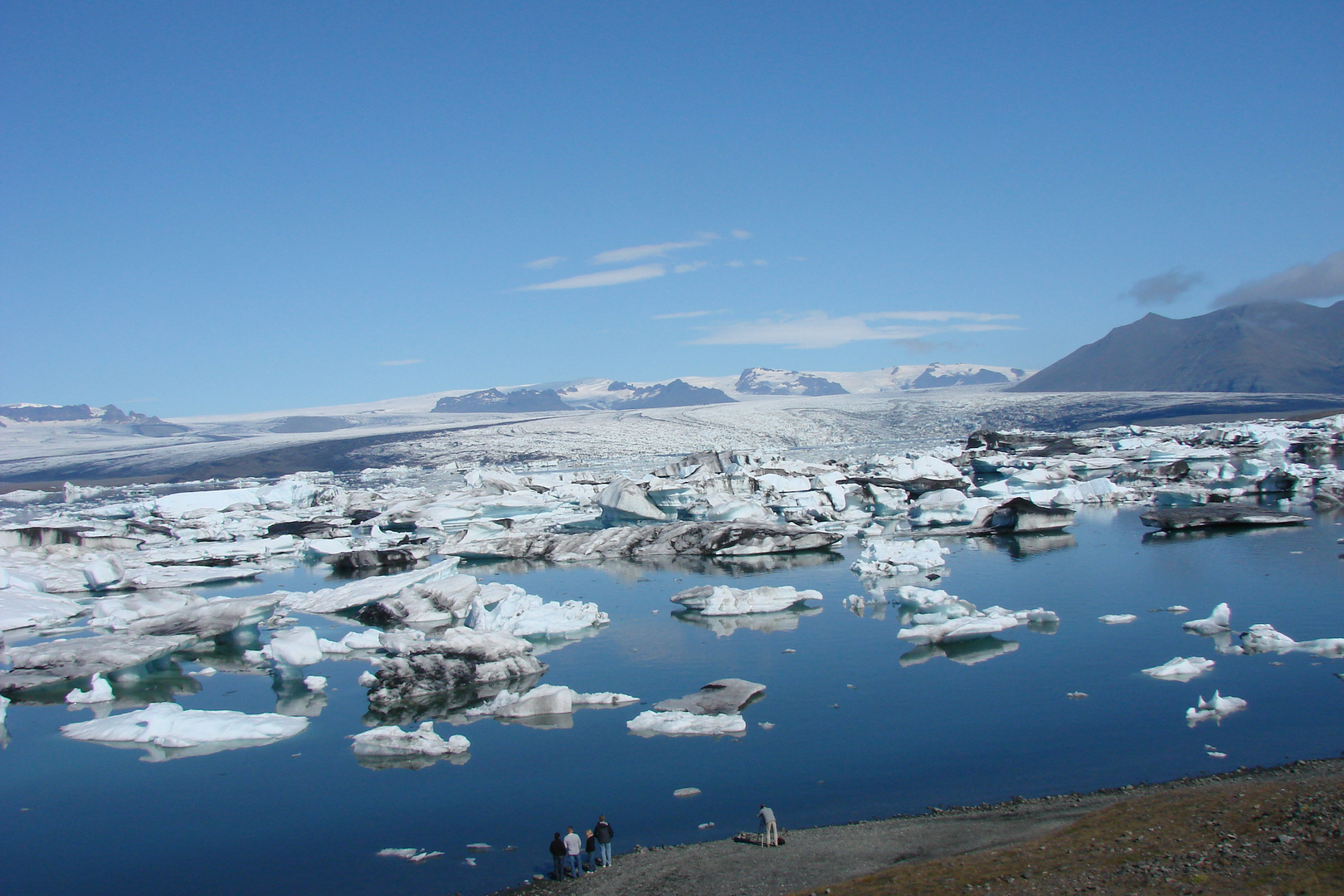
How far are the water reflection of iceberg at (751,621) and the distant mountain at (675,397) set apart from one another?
143m

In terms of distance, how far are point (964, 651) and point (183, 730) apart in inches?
295

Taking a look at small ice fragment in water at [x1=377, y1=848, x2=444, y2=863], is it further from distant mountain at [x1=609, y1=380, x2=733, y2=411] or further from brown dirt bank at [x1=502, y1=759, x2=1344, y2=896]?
distant mountain at [x1=609, y1=380, x2=733, y2=411]

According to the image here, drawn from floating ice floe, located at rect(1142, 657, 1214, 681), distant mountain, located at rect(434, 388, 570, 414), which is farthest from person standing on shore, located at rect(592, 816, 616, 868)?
distant mountain, located at rect(434, 388, 570, 414)

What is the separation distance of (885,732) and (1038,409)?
59.0 m

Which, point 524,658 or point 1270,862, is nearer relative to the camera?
point 1270,862

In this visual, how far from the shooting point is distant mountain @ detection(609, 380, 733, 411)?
157875mm

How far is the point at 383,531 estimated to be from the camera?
802 inches

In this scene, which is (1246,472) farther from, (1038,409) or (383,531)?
(1038,409)

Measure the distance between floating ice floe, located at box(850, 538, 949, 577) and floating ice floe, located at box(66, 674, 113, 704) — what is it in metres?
9.86

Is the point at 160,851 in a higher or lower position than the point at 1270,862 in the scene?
lower

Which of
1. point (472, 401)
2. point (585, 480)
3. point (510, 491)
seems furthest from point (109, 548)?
point (472, 401)

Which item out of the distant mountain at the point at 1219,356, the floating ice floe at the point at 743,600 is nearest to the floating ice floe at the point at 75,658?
the floating ice floe at the point at 743,600

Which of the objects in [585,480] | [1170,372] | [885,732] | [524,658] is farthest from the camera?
[1170,372]

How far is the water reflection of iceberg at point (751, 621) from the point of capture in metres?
10.2
